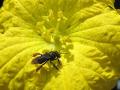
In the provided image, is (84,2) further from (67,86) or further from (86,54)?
(67,86)

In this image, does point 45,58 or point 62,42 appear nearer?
point 45,58

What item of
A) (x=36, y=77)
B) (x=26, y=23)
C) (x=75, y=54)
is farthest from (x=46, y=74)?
(x=26, y=23)

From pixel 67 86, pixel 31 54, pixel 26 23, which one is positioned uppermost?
pixel 26 23

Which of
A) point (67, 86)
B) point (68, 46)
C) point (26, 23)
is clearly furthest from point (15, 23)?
point (67, 86)

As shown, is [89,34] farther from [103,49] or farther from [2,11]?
[2,11]

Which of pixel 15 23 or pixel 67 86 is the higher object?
pixel 15 23

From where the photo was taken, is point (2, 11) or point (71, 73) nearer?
point (71, 73)
